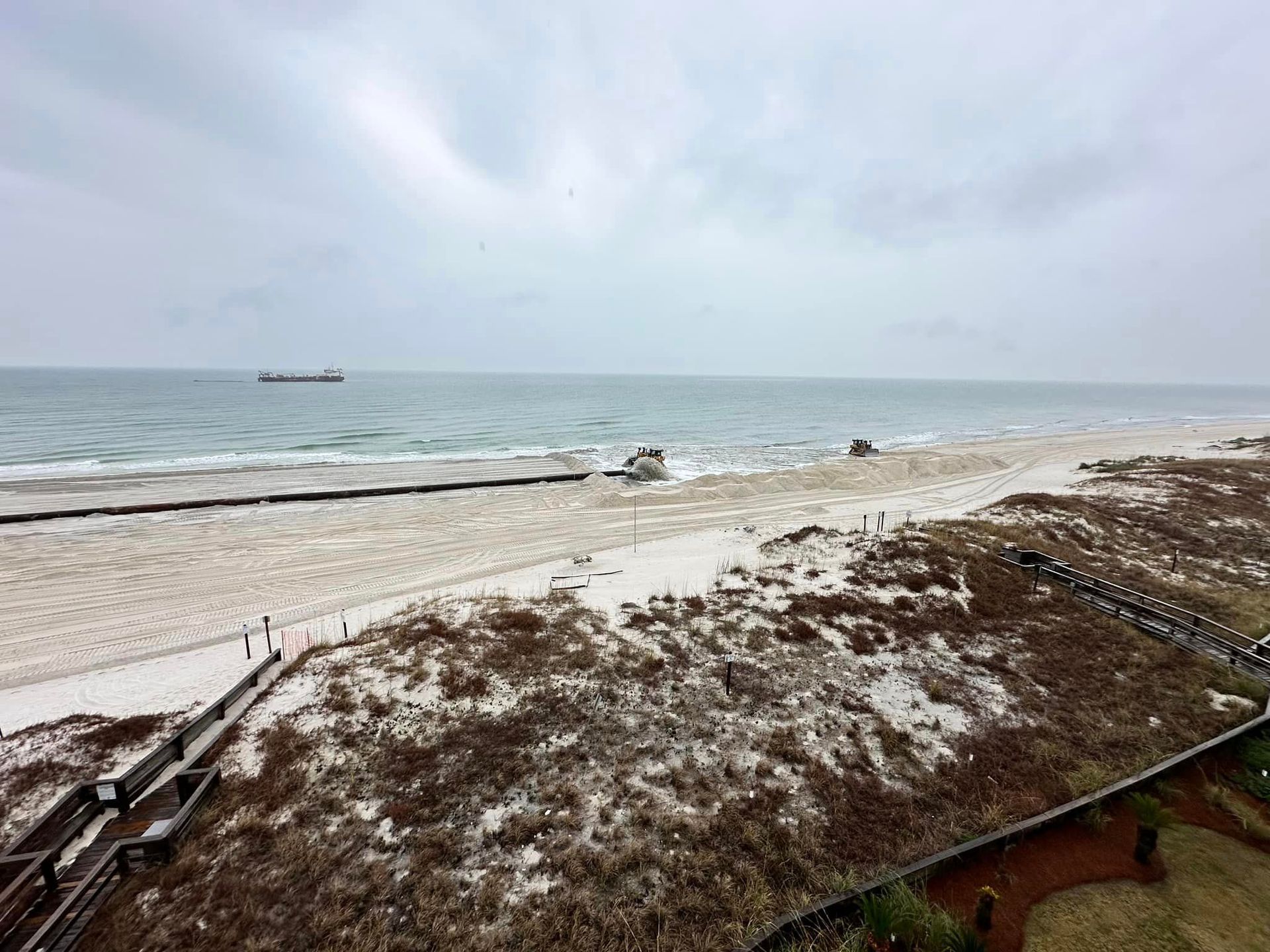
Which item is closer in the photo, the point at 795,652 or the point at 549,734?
the point at 549,734

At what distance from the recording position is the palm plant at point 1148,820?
23.1ft

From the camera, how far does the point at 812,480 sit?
37.5 metres

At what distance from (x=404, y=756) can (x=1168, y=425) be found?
393 ft

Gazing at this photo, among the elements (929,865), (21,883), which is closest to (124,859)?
(21,883)

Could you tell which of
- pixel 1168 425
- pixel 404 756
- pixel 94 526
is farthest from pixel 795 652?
pixel 1168 425

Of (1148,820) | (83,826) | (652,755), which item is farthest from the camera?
(652,755)

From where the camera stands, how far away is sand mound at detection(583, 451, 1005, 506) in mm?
33812

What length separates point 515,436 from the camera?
6156 cm

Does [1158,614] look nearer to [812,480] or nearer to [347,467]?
[812,480]

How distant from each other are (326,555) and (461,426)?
49.2 meters

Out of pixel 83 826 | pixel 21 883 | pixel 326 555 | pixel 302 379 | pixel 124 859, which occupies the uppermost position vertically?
pixel 302 379

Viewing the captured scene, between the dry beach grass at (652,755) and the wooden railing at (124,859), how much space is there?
345 mm

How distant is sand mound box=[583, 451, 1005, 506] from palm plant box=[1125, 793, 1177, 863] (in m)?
25.7

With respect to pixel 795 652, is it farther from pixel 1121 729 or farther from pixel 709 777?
pixel 1121 729
